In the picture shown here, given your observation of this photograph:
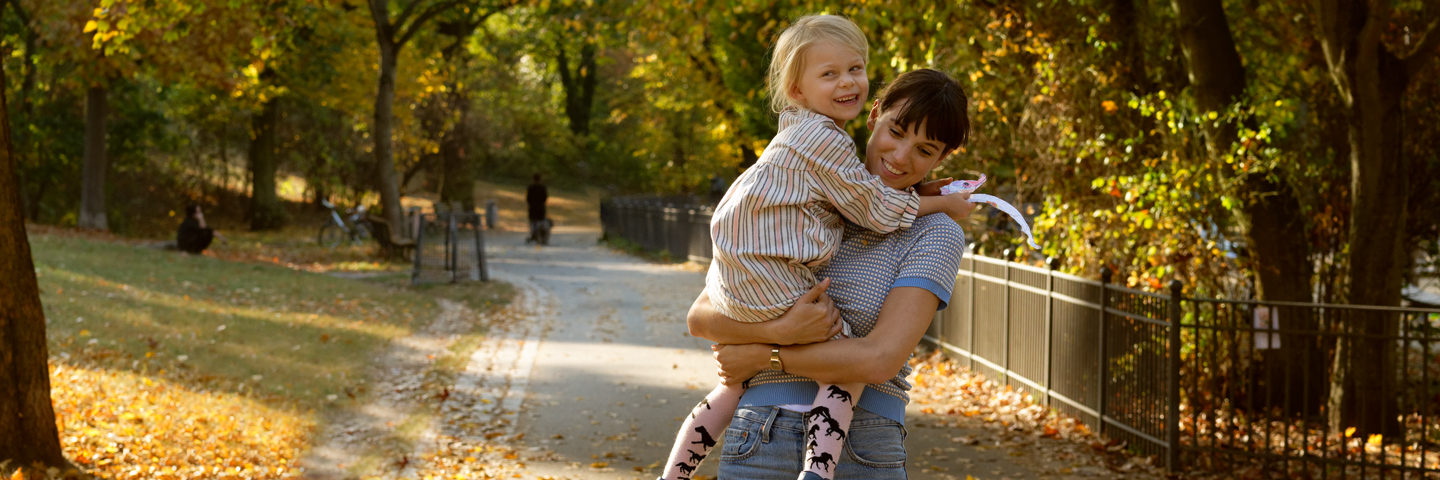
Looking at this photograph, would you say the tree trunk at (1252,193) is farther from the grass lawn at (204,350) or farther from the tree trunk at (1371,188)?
the grass lawn at (204,350)

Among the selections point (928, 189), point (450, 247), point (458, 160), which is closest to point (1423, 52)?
point (928, 189)

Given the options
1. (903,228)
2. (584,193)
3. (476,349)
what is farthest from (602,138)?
(903,228)

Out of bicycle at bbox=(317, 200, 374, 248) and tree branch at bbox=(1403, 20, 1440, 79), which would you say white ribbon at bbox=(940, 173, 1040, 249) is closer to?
tree branch at bbox=(1403, 20, 1440, 79)

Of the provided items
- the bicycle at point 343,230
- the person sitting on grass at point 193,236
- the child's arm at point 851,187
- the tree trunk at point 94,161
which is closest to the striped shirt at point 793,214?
the child's arm at point 851,187

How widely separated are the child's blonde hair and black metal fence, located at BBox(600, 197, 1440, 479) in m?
4.50

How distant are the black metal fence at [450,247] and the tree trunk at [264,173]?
13955 millimetres

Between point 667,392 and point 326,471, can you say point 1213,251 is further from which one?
point 326,471

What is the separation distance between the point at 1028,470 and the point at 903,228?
491 centimetres

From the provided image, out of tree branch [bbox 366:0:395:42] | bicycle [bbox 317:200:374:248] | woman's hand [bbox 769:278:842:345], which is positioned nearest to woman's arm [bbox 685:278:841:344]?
woman's hand [bbox 769:278:842:345]

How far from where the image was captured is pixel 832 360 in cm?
230

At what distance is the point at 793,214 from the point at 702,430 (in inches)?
26.5

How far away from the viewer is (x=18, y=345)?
17.9 ft

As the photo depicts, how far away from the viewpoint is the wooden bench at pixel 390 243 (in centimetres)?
1986

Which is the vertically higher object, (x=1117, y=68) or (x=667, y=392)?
(x=1117, y=68)
